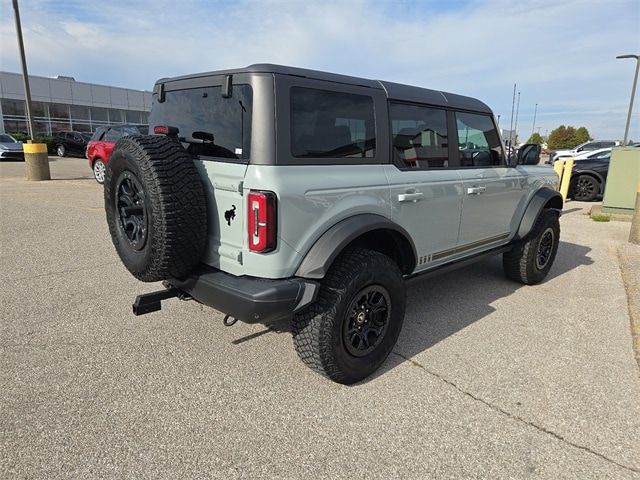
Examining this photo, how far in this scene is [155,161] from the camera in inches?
98.2

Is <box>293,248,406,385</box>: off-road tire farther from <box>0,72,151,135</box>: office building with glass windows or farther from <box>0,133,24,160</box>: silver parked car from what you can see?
<box>0,72,151,135</box>: office building with glass windows

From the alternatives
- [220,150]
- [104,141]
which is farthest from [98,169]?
[220,150]

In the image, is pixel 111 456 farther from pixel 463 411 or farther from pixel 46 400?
pixel 463 411

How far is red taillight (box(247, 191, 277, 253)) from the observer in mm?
2369

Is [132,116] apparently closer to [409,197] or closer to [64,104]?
[64,104]

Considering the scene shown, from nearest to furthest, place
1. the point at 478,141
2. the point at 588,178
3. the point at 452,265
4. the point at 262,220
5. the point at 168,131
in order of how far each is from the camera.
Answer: the point at 262,220 < the point at 168,131 < the point at 452,265 < the point at 478,141 < the point at 588,178

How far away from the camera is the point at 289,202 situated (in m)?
2.43

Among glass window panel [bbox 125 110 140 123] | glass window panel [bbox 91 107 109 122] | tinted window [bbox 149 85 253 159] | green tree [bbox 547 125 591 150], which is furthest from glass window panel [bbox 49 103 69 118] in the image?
green tree [bbox 547 125 591 150]

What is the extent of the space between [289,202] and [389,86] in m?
1.40

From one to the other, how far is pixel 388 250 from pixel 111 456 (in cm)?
220

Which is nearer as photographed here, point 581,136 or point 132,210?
point 132,210

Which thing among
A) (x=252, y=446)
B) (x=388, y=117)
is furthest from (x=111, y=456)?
(x=388, y=117)

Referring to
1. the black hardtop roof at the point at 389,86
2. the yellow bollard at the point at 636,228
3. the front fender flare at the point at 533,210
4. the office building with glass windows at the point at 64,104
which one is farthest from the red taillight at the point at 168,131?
the office building with glass windows at the point at 64,104

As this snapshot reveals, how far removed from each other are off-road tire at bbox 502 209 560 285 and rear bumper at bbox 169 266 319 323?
10.2 ft
